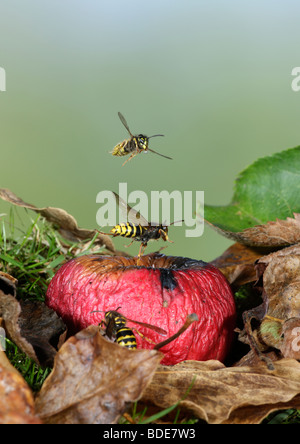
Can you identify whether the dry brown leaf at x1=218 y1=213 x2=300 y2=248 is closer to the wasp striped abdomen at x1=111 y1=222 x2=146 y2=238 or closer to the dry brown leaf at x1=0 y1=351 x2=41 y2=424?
the wasp striped abdomen at x1=111 y1=222 x2=146 y2=238

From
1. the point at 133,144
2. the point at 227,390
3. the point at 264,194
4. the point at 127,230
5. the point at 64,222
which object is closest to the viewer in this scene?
the point at 227,390

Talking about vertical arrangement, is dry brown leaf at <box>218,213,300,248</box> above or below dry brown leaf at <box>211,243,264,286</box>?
above

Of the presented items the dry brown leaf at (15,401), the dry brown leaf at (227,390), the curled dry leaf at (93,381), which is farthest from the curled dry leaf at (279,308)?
the dry brown leaf at (15,401)

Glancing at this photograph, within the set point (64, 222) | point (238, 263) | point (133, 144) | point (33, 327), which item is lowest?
point (33, 327)

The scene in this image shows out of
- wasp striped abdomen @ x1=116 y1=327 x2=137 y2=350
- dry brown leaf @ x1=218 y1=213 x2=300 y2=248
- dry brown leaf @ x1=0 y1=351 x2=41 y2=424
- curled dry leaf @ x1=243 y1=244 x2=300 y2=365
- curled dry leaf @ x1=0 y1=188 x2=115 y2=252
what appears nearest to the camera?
dry brown leaf @ x1=0 y1=351 x2=41 y2=424

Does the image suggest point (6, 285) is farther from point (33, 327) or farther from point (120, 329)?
point (120, 329)

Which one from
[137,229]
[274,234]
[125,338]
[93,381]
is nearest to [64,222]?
[137,229]

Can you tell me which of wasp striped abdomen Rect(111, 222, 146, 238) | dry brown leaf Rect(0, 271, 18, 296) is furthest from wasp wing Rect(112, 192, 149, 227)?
dry brown leaf Rect(0, 271, 18, 296)
